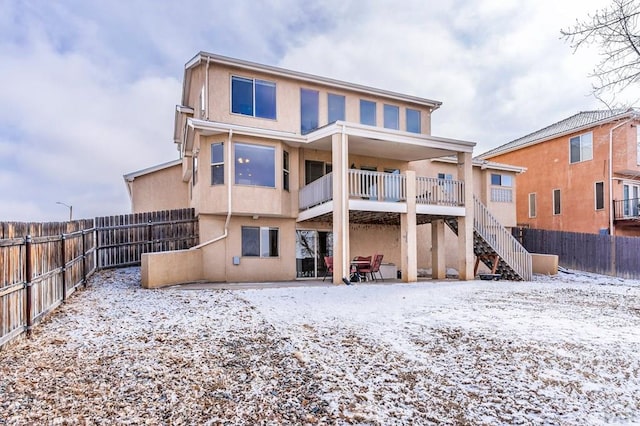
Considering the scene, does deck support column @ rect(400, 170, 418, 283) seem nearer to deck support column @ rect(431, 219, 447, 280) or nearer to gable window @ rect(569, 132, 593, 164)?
deck support column @ rect(431, 219, 447, 280)

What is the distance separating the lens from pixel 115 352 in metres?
5.09

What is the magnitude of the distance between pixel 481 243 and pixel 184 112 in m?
13.1

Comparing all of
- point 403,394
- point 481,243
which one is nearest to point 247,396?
point 403,394

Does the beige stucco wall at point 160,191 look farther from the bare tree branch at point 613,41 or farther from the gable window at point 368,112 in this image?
the bare tree branch at point 613,41

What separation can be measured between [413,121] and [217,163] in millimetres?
8873

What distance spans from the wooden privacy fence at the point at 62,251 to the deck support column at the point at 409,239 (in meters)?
7.09

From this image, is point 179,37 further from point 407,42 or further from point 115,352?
point 115,352

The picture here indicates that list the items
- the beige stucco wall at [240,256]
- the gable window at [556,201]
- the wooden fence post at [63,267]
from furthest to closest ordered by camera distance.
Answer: the gable window at [556,201] → the beige stucco wall at [240,256] → the wooden fence post at [63,267]

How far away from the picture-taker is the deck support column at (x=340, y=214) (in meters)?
12.2

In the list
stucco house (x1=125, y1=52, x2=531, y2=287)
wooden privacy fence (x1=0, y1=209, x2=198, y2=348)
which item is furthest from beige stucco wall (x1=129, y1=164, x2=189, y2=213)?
wooden privacy fence (x1=0, y1=209, x2=198, y2=348)

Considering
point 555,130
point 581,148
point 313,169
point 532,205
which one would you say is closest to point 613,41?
point 313,169

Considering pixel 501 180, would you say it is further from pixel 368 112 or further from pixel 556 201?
pixel 368 112

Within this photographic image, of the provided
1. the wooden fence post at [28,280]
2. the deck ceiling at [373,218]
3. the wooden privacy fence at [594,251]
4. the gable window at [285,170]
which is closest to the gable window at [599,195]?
the wooden privacy fence at [594,251]

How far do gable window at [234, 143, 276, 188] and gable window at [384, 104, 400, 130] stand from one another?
18.6 feet
